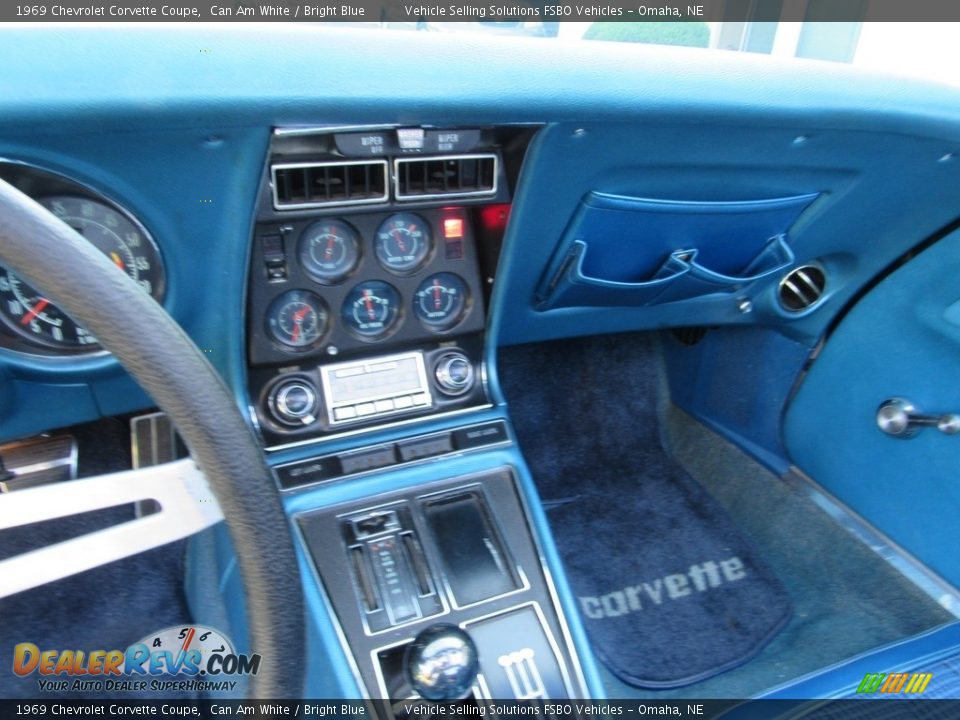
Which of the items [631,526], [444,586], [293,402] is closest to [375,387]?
[293,402]

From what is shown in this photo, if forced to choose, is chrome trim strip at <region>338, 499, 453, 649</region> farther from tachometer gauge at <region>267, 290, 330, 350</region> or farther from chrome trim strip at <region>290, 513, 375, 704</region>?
tachometer gauge at <region>267, 290, 330, 350</region>

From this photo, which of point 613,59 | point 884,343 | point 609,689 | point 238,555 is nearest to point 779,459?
point 884,343

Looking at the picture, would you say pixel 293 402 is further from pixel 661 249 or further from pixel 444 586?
pixel 661 249

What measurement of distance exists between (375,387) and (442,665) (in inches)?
21.0

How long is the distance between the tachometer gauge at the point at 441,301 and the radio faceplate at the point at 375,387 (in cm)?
7

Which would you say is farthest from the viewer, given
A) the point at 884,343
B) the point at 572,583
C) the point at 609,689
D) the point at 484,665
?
the point at 572,583

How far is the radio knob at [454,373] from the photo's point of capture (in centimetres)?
140

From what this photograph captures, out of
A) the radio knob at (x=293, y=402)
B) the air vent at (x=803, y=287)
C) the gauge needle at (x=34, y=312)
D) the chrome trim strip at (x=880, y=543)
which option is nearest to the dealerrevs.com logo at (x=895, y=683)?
the chrome trim strip at (x=880, y=543)

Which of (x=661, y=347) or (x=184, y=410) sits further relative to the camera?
(x=661, y=347)

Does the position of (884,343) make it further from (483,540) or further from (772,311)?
(483,540)

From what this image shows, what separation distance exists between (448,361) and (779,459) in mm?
1167


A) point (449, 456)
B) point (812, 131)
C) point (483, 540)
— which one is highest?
point (812, 131)

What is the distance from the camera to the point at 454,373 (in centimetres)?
141

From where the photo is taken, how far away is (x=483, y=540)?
1.31 meters
